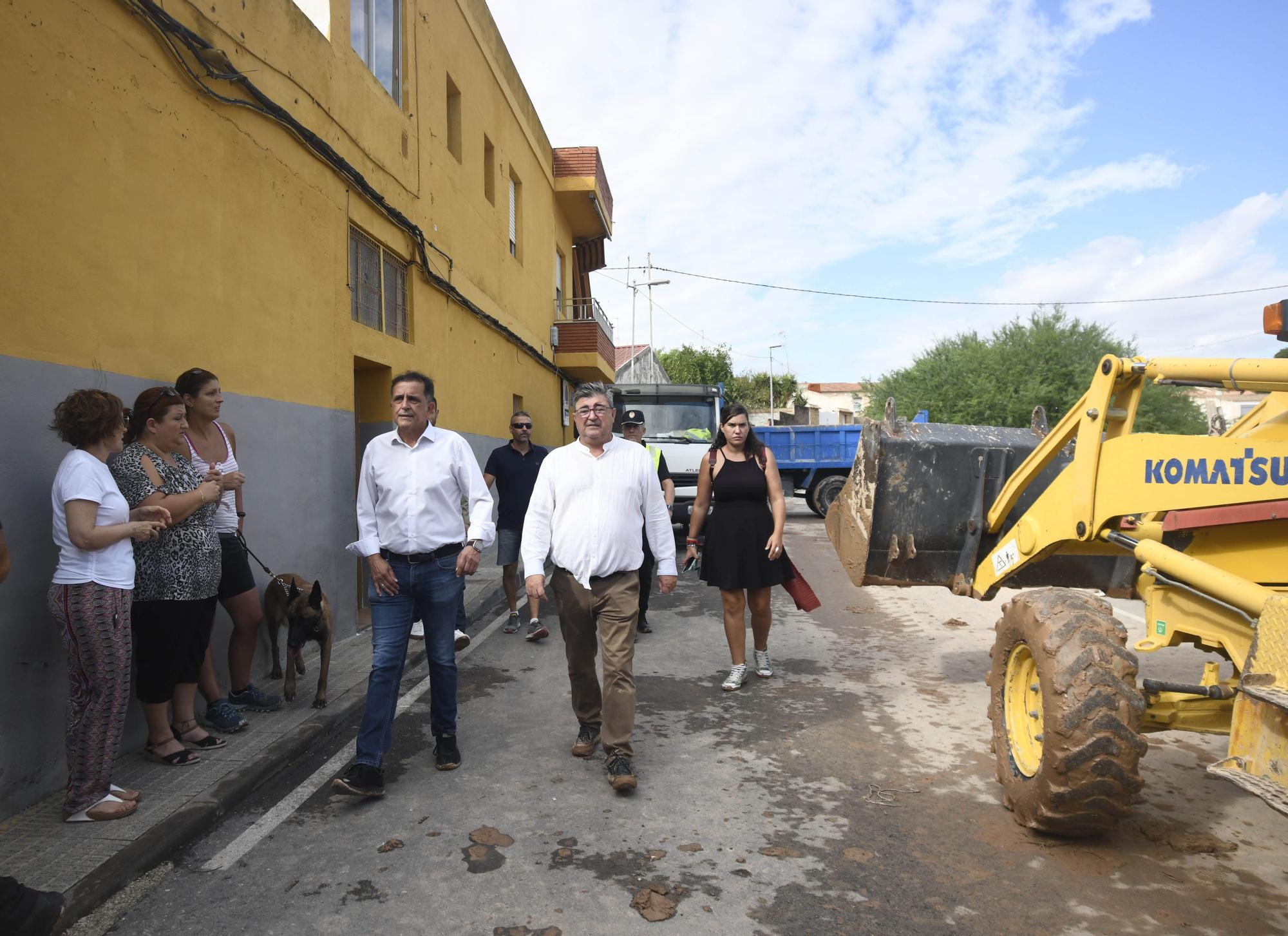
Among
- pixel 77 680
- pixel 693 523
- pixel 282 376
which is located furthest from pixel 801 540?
pixel 77 680

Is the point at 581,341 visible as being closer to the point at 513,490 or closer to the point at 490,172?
the point at 490,172

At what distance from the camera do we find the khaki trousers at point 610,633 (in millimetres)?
4145

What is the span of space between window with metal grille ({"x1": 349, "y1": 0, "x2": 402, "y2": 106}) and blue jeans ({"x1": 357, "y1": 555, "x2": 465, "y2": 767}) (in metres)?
5.93

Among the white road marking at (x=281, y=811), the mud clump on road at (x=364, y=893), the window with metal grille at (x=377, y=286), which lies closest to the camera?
the mud clump on road at (x=364, y=893)

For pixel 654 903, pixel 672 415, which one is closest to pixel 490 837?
pixel 654 903

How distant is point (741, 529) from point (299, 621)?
2863 millimetres

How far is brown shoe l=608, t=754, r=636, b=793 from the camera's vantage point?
3900mm

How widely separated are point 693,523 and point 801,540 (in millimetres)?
9192

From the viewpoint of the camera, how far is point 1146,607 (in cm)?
334

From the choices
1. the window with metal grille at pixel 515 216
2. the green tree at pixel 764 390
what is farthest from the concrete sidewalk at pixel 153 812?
the green tree at pixel 764 390

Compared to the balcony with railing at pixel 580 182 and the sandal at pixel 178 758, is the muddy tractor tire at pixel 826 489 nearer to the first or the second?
the balcony with railing at pixel 580 182

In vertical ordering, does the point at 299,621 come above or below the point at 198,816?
above

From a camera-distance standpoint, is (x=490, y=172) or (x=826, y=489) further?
(x=826, y=489)

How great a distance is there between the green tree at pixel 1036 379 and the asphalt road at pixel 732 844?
26600 millimetres
